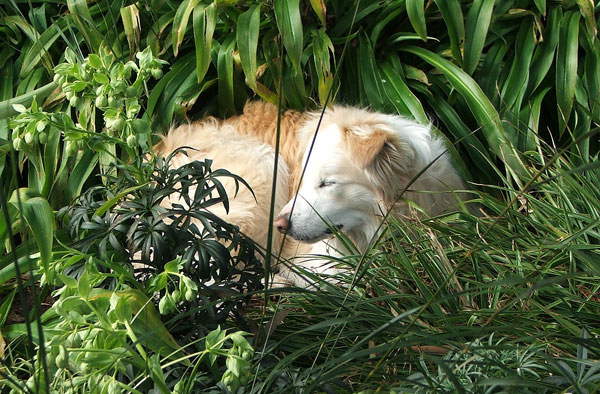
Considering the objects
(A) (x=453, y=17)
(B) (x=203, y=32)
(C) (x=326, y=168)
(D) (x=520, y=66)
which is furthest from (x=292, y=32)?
(D) (x=520, y=66)

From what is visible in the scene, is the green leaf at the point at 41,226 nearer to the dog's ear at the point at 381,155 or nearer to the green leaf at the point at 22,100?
the green leaf at the point at 22,100

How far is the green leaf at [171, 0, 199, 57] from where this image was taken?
347 centimetres

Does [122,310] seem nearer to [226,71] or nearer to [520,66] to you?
[226,71]

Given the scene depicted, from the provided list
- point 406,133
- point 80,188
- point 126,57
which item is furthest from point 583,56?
point 80,188

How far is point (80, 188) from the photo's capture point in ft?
11.3

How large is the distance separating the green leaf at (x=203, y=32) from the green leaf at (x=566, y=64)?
1.68 metres

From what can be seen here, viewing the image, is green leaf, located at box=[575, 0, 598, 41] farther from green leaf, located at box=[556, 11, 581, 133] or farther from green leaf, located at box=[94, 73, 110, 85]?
green leaf, located at box=[94, 73, 110, 85]

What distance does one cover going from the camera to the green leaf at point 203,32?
348 centimetres

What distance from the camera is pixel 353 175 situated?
3.25 m

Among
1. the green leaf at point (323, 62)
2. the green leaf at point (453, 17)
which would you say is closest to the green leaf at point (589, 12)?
the green leaf at point (453, 17)

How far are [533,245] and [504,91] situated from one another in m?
1.27

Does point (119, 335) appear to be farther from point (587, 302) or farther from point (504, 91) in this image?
point (504, 91)

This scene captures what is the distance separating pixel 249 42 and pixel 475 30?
3.62 ft

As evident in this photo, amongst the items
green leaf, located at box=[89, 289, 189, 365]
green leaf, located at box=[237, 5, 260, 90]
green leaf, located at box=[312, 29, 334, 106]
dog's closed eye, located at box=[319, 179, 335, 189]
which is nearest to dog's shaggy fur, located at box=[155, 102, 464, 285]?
dog's closed eye, located at box=[319, 179, 335, 189]
